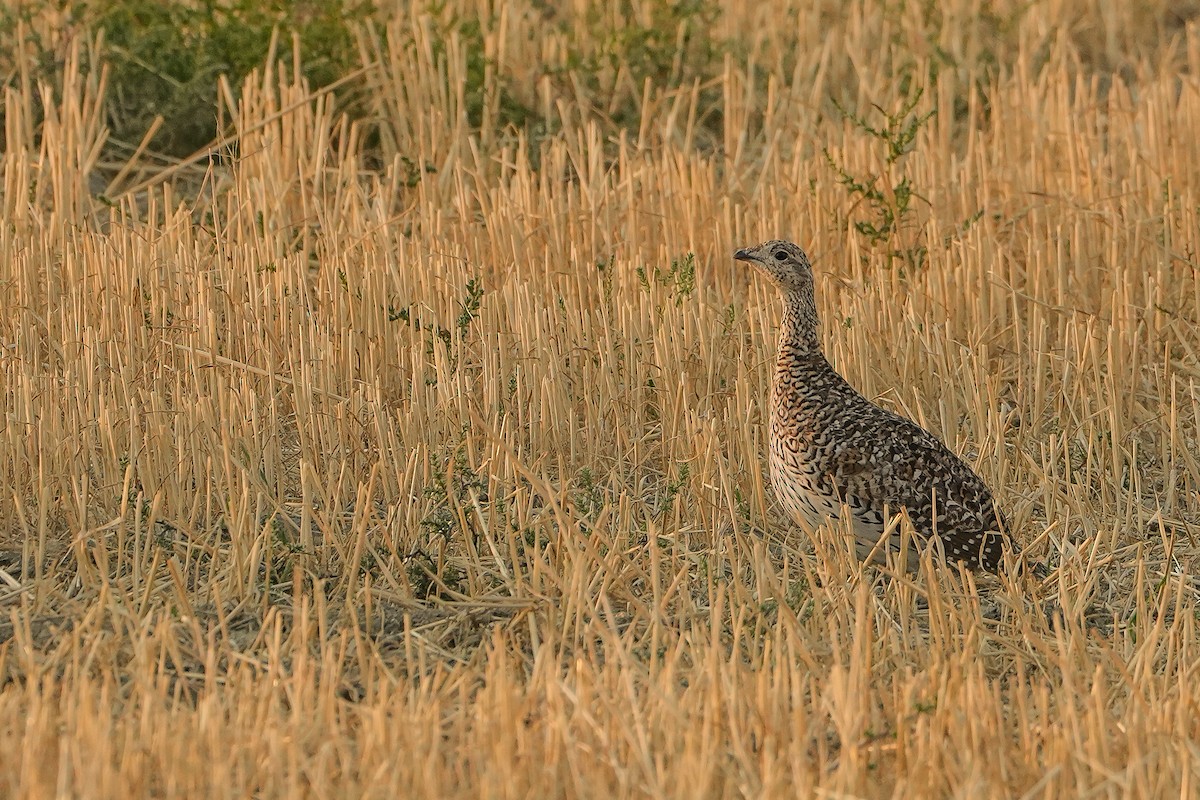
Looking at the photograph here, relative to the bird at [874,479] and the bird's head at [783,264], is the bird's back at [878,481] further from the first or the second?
the bird's head at [783,264]

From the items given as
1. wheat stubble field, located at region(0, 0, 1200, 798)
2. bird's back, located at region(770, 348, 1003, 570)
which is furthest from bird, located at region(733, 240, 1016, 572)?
wheat stubble field, located at region(0, 0, 1200, 798)

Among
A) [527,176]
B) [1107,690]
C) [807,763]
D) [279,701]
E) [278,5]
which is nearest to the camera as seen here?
[807,763]

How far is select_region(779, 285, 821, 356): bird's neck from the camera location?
610cm

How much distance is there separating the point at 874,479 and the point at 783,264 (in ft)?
3.12

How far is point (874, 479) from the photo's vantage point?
18.5 ft

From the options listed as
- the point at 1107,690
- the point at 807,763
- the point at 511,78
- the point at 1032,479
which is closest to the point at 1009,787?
the point at 807,763

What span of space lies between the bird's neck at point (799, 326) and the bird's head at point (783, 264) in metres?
0.03

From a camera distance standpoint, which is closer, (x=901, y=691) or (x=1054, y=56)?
(x=901, y=691)

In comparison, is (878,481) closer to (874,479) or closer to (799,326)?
(874,479)

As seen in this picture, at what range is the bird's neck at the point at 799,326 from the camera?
6.10m

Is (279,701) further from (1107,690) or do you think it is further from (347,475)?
(1107,690)

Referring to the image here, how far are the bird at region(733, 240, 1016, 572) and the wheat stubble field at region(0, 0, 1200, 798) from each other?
15cm

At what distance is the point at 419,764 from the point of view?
155 inches

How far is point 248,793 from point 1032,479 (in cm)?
333
